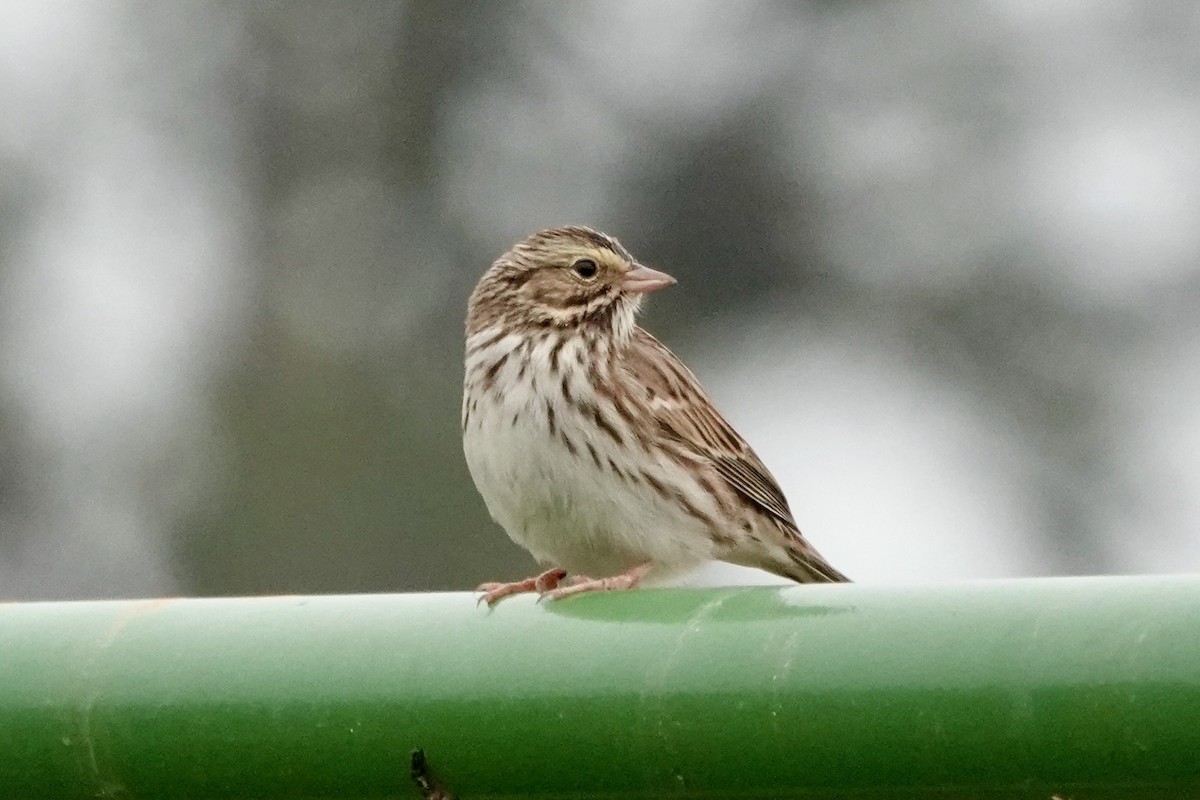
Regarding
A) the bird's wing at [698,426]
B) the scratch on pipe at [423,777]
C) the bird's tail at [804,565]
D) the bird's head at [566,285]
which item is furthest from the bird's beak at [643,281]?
the scratch on pipe at [423,777]

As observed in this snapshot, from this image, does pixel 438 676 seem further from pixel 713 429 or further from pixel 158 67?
pixel 158 67

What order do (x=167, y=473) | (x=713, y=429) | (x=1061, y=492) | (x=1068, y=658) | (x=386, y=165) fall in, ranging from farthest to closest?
(x=386, y=165)
(x=167, y=473)
(x=1061, y=492)
(x=713, y=429)
(x=1068, y=658)

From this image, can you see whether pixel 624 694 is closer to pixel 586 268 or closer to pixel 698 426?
pixel 698 426

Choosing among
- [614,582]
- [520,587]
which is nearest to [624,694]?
[520,587]

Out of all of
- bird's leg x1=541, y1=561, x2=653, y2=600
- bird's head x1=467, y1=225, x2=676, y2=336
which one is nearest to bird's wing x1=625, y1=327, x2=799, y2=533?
bird's head x1=467, y1=225, x2=676, y2=336

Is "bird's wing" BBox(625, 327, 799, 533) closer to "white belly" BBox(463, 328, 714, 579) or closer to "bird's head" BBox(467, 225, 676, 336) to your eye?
"bird's head" BBox(467, 225, 676, 336)

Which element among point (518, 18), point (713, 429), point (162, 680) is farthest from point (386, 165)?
point (162, 680)
